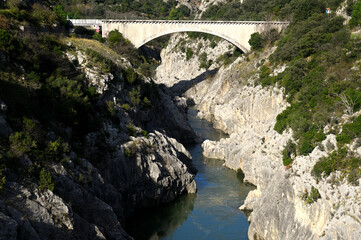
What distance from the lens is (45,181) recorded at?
78.5 ft

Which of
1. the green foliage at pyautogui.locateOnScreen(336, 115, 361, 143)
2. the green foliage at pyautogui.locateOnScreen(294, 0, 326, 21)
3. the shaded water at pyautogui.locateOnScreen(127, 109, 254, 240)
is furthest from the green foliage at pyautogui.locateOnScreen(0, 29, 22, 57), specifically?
the green foliage at pyautogui.locateOnScreen(294, 0, 326, 21)

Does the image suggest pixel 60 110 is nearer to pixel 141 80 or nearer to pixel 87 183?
pixel 87 183

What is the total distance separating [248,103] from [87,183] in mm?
32200

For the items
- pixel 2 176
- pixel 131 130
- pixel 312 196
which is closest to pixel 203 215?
pixel 131 130

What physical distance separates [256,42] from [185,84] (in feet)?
80.3

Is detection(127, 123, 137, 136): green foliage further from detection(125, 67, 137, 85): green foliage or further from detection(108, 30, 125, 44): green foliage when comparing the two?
detection(108, 30, 125, 44): green foliage

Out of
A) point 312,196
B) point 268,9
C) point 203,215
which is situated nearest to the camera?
point 312,196

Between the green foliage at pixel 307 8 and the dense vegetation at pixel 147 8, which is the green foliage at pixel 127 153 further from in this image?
the dense vegetation at pixel 147 8

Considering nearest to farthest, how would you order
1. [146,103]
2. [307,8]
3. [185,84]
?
1. [146,103]
2. [307,8]
3. [185,84]

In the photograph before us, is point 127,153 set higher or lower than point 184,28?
lower

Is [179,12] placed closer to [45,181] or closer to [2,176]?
[45,181]

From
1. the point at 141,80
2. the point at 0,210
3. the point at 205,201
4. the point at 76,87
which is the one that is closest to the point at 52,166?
the point at 0,210

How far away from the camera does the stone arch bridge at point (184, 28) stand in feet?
220

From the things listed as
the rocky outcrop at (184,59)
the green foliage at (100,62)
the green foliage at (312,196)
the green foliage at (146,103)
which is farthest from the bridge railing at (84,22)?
the green foliage at (312,196)
